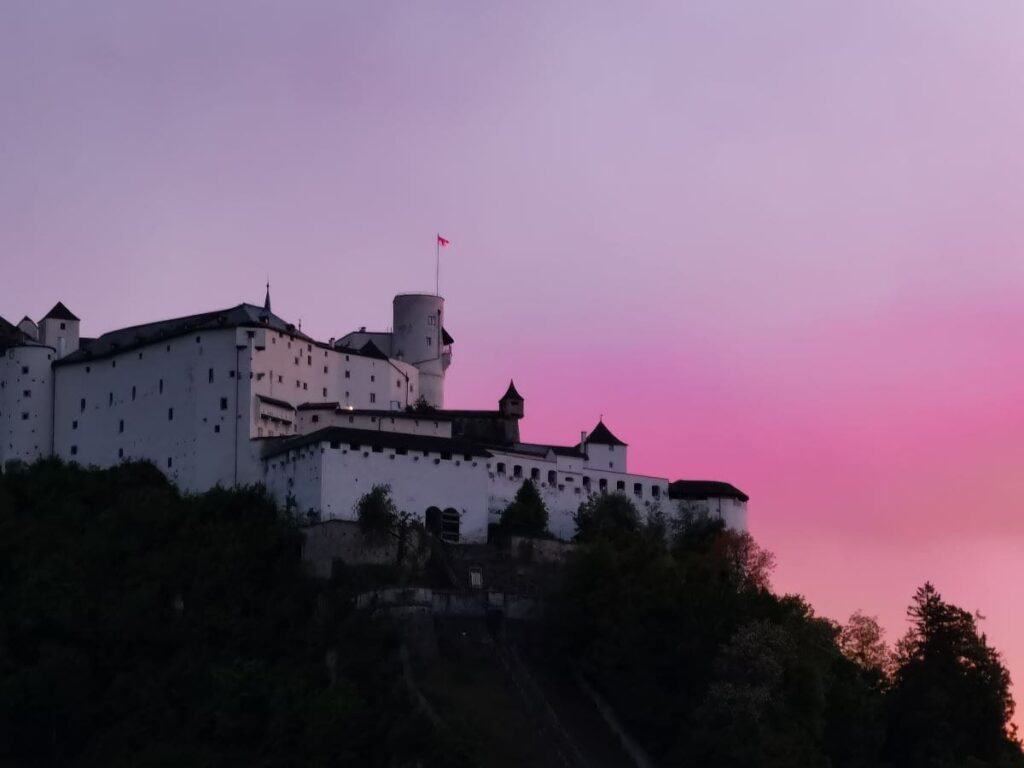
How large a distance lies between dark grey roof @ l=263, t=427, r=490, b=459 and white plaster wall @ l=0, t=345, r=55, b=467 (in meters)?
10.8

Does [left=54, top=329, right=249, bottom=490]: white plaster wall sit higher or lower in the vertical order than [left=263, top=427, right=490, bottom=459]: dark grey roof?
higher

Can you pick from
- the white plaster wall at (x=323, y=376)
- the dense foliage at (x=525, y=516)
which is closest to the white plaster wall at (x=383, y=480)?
the dense foliage at (x=525, y=516)

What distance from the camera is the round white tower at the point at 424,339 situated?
9294cm

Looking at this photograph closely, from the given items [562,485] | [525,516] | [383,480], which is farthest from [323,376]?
[525,516]

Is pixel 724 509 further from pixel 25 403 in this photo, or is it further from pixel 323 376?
pixel 25 403

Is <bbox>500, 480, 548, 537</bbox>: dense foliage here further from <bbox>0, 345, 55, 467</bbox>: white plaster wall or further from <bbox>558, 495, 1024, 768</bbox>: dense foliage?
<bbox>0, 345, 55, 467</bbox>: white plaster wall

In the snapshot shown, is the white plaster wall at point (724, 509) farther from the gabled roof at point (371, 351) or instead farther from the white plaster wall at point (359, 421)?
the gabled roof at point (371, 351)

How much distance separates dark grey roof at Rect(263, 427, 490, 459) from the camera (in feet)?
263

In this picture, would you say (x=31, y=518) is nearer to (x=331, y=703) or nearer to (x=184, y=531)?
(x=184, y=531)

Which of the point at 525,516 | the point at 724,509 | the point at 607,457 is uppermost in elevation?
the point at 607,457

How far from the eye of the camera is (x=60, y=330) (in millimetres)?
92312

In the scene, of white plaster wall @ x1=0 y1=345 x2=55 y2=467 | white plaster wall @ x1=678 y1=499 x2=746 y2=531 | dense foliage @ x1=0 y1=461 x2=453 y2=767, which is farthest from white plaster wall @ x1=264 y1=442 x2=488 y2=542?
white plaster wall @ x1=0 y1=345 x2=55 y2=467

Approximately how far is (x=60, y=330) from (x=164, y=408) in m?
8.47

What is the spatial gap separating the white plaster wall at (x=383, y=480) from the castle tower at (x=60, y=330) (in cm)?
1309
